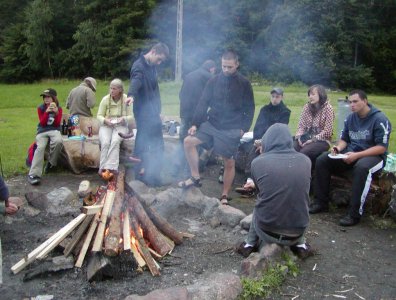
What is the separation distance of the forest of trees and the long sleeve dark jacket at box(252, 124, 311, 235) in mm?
5867

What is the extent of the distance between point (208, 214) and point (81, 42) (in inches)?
1156

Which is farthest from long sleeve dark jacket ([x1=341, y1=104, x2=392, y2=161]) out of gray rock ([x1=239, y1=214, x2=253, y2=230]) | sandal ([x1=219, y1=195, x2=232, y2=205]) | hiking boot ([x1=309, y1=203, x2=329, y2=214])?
gray rock ([x1=239, y1=214, x2=253, y2=230])

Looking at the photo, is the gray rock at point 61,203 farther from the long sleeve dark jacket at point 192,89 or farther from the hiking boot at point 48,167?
the long sleeve dark jacket at point 192,89

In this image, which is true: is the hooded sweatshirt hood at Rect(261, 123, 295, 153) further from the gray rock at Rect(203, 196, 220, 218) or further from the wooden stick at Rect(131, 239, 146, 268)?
the wooden stick at Rect(131, 239, 146, 268)

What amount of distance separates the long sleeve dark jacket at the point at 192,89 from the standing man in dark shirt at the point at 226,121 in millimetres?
888

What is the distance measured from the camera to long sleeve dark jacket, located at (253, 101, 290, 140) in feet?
20.6

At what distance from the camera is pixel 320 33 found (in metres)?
20.1

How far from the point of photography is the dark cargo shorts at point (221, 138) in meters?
5.46

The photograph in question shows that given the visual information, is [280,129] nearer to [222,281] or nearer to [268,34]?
[222,281]

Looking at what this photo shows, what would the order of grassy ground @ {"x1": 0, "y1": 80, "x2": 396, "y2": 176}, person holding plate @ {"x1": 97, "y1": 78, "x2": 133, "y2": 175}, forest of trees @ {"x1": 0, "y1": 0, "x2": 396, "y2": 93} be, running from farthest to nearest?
forest of trees @ {"x1": 0, "y1": 0, "x2": 396, "y2": 93} < grassy ground @ {"x1": 0, "y1": 80, "x2": 396, "y2": 176} < person holding plate @ {"x1": 97, "y1": 78, "x2": 133, "y2": 175}

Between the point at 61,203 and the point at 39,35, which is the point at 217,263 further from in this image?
the point at 39,35

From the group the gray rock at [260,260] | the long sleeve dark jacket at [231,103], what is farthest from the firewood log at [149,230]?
the long sleeve dark jacket at [231,103]

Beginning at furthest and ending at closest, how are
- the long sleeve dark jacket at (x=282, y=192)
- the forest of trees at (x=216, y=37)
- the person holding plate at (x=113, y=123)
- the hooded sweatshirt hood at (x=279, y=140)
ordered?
the forest of trees at (x=216, y=37), the person holding plate at (x=113, y=123), the hooded sweatshirt hood at (x=279, y=140), the long sleeve dark jacket at (x=282, y=192)

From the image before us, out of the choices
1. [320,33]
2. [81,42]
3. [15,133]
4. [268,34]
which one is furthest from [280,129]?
[81,42]
